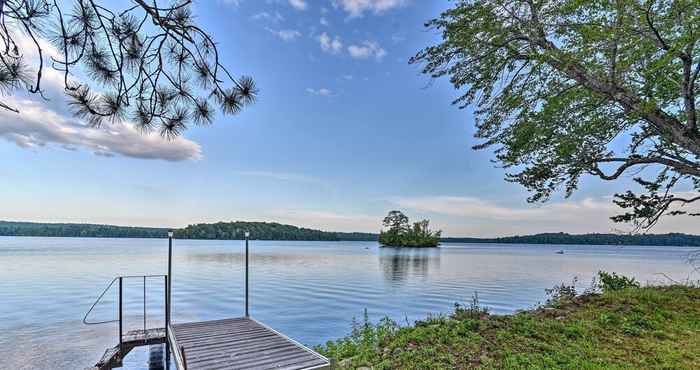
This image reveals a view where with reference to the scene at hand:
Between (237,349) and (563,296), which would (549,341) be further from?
(563,296)

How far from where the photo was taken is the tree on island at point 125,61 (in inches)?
91.2

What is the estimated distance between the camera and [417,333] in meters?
5.57

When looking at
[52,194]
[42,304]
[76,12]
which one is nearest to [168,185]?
[52,194]

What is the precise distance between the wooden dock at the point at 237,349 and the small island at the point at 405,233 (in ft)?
232

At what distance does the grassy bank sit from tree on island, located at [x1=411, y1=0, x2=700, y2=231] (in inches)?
87.8

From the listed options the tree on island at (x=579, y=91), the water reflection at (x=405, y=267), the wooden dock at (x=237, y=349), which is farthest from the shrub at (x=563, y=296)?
the water reflection at (x=405, y=267)

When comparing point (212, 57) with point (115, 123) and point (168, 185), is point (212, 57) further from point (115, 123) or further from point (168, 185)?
point (168, 185)

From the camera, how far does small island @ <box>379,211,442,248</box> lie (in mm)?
76125

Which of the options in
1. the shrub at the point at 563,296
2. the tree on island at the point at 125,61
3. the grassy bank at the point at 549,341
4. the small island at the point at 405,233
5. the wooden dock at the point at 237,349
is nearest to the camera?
the tree on island at the point at 125,61

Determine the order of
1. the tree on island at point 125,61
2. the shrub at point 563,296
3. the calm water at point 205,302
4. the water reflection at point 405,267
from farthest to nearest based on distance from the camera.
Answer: the water reflection at point 405,267 → the calm water at point 205,302 → the shrub at point 563,296 → the tree on island at point 125,61

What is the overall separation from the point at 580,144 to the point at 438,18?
365cm

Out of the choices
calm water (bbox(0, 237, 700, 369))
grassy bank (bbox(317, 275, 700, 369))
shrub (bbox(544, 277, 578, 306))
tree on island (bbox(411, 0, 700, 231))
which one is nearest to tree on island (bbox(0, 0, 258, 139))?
grassy bank (bbox(317, 275, 700, 369))

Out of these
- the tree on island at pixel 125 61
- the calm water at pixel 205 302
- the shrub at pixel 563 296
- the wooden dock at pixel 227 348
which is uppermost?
the tree on island at pixel 125 61

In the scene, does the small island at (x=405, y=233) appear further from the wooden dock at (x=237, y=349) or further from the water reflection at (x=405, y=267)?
the wooden dock at (x=237, y=349)
